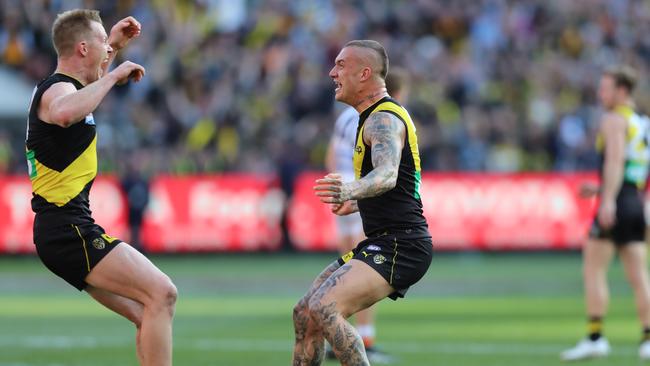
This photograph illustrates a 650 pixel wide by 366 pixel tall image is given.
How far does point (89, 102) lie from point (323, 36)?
22.9m

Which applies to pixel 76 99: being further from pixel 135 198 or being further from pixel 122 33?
pixel 135 198

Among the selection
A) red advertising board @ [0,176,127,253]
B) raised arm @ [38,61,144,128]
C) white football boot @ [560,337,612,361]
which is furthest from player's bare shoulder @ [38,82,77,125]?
red advertising board @ [0,176,127,253]

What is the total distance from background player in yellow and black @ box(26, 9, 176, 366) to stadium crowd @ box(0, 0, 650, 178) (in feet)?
58.4

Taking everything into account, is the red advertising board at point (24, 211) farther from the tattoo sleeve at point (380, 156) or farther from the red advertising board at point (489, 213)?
the tattoo sleeve at point (380, 156)

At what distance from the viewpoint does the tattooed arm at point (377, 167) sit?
304 inches

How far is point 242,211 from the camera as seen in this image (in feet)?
87.6

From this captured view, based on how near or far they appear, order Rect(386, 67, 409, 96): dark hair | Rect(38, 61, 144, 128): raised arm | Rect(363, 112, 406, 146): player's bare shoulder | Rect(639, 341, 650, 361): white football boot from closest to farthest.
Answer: Rect(38, 61, 144, 128): raised arm < Rect(363, 112, 406, 146): player's bare shoulder < Rect(639, 341, 650, 361): white football boot < Rect(386, 67, 409, 96): dark hair

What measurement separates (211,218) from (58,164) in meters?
18.2

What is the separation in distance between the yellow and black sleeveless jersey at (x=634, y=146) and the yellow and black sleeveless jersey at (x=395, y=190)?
4470 millimetres

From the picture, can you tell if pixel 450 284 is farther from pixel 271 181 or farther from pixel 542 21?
pixel 542 21

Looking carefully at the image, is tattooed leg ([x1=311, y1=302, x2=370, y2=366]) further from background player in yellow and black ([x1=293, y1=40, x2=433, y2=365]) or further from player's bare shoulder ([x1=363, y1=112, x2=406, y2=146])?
player's bare shoulder ([x1=363, y1=112, x2=406, y2=146])

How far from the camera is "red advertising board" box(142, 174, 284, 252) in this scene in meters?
26.5

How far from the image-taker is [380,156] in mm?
8047

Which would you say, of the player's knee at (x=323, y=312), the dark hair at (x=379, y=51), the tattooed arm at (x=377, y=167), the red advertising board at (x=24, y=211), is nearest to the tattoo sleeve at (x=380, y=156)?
the tattooed arm at (x=377, y=167)
